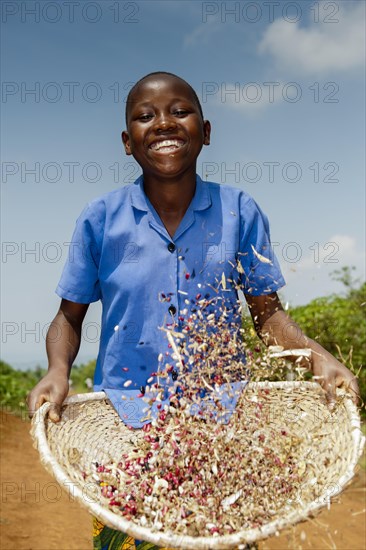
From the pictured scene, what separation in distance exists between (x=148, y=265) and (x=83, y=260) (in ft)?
0.88

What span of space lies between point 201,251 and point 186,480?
2.56 feet

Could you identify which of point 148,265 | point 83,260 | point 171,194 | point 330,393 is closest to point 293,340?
point 330,393

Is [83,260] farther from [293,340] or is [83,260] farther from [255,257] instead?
[293,340]

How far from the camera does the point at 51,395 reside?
2.24 meters

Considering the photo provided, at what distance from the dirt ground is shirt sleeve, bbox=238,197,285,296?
1.84 metres

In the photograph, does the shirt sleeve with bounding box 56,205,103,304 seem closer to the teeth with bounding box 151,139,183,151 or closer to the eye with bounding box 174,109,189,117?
the teeth with bounding box 151,139,183,151

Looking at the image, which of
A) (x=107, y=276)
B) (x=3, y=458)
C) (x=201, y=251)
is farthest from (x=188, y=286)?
(x=3, y=458)

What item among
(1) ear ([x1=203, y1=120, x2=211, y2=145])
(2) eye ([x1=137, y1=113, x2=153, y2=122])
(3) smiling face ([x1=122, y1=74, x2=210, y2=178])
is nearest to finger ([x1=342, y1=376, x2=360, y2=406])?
(3) smiling face ([x1=122, y1=74, x2=210, y2=178])

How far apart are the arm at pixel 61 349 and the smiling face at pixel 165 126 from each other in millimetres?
616

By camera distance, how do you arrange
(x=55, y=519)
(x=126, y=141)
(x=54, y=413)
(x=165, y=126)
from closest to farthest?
(x=54, y=413) < (x=165, y=126) < (x=126, y=141) < (x=55, y=519)

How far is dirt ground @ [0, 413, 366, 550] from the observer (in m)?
4.37

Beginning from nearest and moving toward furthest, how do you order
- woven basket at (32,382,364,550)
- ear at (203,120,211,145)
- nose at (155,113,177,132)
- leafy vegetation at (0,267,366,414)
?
woven basket at (32,382,364,550) < nose at (155,113,177,132) < ear at (203,120,211,145) < leafy vegetation at (0,267,366,414)

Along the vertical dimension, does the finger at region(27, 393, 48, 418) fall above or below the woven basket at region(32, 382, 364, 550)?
above

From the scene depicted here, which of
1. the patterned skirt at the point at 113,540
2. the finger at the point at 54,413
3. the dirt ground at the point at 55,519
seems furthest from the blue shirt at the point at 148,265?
the dirt ground at the point at 55,519
